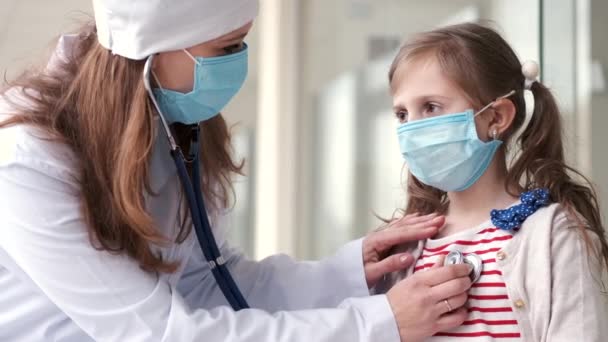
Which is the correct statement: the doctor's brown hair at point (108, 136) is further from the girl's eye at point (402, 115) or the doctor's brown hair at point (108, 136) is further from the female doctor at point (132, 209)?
the girl's eye at point (402, 115)

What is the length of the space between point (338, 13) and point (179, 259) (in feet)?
6.66

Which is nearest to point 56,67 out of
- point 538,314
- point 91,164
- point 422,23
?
point 91,164

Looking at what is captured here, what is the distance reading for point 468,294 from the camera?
1427mm

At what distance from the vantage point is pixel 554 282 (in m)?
1.34

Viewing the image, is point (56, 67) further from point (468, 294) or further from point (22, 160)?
point (468, 294)

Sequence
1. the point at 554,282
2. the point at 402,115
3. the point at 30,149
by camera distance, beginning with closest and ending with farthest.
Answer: the point at 554,282
the point at 30,149
the point at 402,115

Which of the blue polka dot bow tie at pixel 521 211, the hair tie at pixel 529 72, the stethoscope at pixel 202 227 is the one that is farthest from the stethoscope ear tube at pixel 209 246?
the hair tie at pixel 529 72

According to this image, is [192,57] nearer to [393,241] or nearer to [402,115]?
[402,115]

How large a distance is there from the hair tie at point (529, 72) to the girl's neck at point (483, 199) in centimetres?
14

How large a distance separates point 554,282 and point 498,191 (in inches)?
9.3

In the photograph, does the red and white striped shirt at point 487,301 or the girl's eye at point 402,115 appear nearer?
the red and white striped shirt at point 487,301

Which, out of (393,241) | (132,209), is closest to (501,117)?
(393,241)

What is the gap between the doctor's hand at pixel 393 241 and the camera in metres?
1.54

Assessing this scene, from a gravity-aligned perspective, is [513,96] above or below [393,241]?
above
